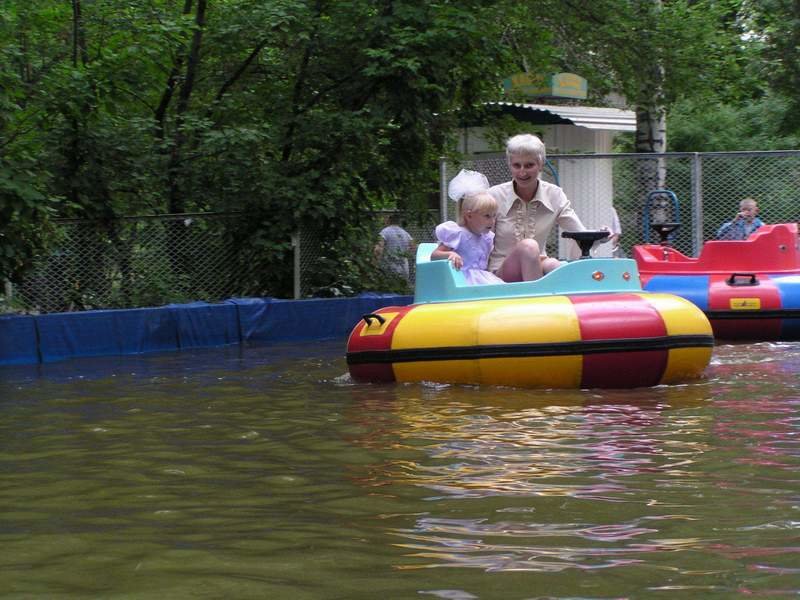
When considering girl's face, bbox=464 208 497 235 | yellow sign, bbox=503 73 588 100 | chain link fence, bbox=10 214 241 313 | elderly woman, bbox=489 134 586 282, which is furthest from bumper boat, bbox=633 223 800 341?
yellow sign, bbox=503 73 588 100

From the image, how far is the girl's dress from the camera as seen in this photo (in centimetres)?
905

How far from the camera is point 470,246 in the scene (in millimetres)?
9094

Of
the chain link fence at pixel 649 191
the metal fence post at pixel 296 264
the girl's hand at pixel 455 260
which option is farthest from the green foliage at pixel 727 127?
the girl's hand at pixel 455 260

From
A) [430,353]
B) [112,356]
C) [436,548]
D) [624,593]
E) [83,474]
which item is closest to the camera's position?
[624,593]

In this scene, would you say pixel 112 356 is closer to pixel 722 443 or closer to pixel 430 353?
pixel 430 353

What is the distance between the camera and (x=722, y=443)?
6008mm

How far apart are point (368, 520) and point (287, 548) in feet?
1.54

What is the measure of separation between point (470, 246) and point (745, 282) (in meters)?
3.49

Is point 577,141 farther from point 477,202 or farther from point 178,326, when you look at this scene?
point 477,202

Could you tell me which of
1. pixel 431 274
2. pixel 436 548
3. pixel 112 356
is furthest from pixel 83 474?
pixel 112 356

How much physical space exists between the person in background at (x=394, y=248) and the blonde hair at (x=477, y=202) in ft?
18.4

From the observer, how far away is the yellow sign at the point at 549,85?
17625 mm

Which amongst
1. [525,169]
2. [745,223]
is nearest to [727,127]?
[745,223]

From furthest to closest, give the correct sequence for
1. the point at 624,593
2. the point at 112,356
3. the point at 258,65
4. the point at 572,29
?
1. the point at 572,29
2. the point at 258,65
3. the point at 112,356
4. the point at 624,593
